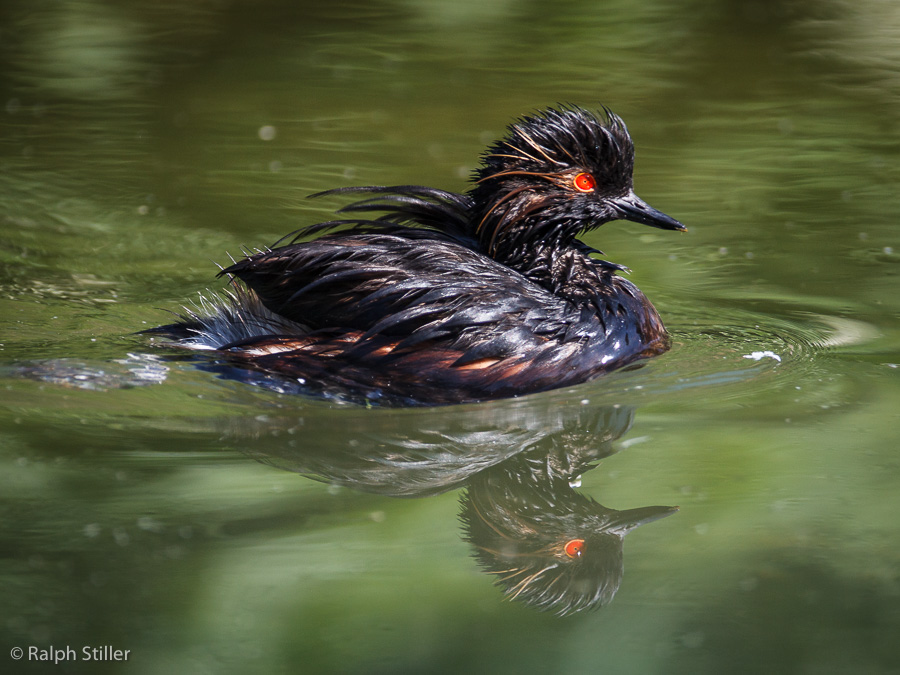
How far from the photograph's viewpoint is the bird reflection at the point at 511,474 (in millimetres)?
3488

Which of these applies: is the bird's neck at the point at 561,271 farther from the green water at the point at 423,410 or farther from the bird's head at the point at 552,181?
the green water at the point at 423,410

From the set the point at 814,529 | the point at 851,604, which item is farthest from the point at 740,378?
the point at 851,604

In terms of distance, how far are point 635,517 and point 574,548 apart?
0.27 metres

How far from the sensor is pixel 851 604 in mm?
3271

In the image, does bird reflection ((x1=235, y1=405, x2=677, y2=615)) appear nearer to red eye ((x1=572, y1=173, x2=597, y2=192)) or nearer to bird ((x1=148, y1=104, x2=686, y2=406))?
bird ((x1=148, y1=104, x2=686, y2=406))

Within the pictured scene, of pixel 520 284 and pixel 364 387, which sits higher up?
pixel 520 284

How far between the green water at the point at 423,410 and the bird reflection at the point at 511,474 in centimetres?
3

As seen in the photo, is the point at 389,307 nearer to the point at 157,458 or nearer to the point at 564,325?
→ the point at 564,325

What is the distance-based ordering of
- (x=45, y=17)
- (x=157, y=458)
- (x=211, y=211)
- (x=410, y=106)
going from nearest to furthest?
(x=157, y=458)
(x=211, y=211)
(x=410, y=106)
(x=45, y=17)

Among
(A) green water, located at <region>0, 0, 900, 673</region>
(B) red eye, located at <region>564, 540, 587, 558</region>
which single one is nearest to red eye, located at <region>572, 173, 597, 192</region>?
(A) green water, located at <region>0, 0, 900, 673</region>

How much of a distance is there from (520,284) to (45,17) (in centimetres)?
780

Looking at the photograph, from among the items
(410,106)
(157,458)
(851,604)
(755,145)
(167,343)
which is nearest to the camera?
(851,604)

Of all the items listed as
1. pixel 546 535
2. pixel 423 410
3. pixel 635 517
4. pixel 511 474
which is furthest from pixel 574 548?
pixel 423 410

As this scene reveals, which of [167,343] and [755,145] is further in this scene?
[755,145]
